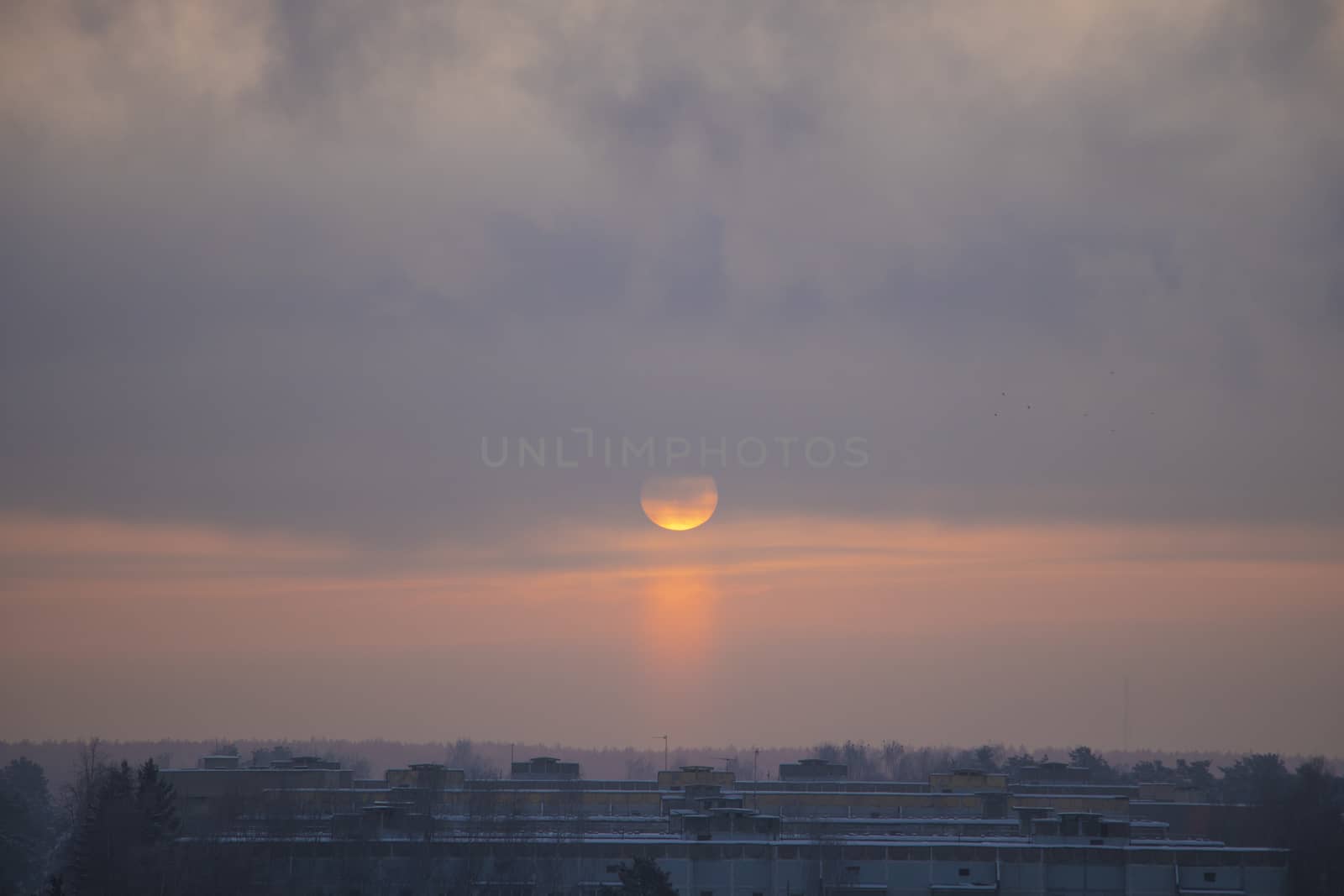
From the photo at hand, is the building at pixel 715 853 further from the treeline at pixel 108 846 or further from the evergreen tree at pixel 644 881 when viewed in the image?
the evergreen tree at pixel 644 881

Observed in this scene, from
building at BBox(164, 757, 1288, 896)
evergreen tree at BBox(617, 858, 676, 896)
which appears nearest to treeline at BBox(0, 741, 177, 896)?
building at BBox(164, 757, 1288, 896)

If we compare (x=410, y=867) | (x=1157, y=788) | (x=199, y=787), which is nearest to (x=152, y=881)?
(x=410, y=867)

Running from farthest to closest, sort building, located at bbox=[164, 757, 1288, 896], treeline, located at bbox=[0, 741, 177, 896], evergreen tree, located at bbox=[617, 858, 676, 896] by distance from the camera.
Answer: building, located at bbox=[164, 757, 1288, 896] < treeline, located at bbox=[0, 741, 177, 896] < evergreen tree, located at bbox=[617, 858, 676, 896]

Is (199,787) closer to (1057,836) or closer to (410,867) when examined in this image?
(410,867)

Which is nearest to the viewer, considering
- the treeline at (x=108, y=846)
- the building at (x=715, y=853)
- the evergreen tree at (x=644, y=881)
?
the evergreen tree at (x=644, y=881)

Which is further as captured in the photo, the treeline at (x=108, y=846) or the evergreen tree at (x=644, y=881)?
the treeline at (x=108, y=846)

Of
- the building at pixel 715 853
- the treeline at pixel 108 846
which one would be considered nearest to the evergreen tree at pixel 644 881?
the building at pixel 715 853

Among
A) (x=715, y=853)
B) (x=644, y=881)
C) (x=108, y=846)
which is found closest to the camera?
(x=644, y=881)

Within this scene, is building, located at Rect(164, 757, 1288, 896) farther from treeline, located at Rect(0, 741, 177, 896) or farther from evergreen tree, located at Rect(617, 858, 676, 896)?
evergreen tree, located at Rect(617, 858, 676, 896)

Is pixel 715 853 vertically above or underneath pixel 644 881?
above

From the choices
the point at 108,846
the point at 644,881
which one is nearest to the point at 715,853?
the point at 644,881

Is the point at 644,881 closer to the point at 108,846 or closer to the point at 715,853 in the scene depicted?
the point at 715,853
